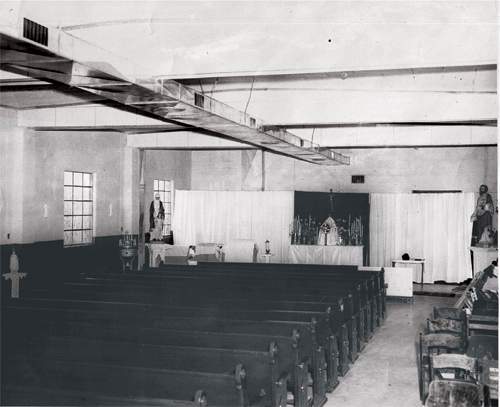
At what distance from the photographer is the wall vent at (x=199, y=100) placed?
5.45 meters

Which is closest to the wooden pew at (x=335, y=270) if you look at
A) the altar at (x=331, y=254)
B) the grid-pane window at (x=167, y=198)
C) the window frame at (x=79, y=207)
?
the altar at (x=331, y=254)

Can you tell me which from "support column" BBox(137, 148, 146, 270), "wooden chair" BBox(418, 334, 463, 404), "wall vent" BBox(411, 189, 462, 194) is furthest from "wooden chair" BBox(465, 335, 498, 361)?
"wall vent" BBox(411, 189, 462, 194)

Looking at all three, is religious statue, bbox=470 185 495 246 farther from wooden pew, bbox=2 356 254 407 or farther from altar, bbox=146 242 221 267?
wooden pew, bbox=2 356 254 407

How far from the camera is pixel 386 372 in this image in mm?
6512

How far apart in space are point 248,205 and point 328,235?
291cm

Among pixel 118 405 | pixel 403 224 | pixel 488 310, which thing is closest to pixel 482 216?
pixel 403 224

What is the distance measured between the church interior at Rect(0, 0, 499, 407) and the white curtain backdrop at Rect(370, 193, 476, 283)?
47 millimetres

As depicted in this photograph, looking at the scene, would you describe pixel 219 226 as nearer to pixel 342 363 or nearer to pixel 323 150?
pixel 323 150

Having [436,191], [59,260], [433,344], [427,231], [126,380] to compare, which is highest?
[436,191]

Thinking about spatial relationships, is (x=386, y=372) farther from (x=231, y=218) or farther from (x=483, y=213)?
(x=231, y=218)

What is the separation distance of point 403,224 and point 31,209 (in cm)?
887

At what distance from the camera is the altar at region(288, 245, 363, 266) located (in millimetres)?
12117

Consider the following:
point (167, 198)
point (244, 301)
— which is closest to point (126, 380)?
point (244, 301)

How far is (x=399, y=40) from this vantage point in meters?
4.47
